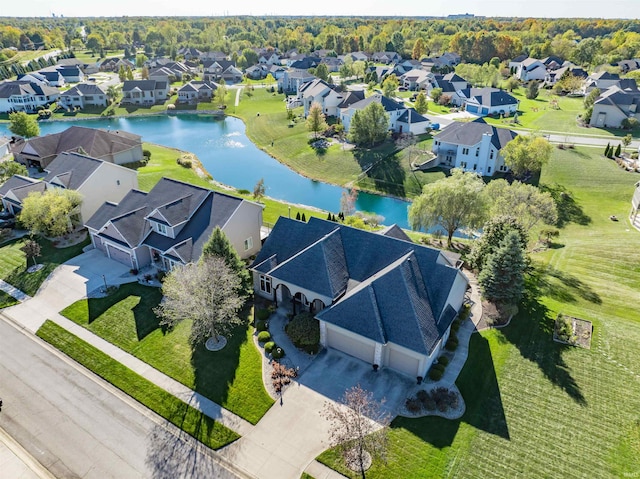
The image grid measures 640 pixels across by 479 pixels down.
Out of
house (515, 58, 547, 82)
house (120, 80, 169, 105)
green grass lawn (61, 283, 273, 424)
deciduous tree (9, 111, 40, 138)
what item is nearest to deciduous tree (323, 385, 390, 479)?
green grass lawn (61, 283, 273, 424)

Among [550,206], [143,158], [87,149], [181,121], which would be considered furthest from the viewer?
[181,121]

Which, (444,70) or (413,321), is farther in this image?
(444,70)

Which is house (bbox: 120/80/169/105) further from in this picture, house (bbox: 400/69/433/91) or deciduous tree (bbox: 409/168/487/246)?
deciduous tree (bbox: 409/168/487/246)

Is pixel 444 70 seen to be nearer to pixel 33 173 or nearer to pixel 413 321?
pixel 33 173

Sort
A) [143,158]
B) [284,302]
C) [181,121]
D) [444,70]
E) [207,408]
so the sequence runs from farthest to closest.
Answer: [444,70] < [181,121] < [143,158] < [284,302] < [207,408]

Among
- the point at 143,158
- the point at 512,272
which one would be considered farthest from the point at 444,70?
the point at 512,272

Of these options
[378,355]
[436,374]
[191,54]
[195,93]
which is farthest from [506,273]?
[191,54]

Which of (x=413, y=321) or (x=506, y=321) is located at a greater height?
(x=413, y=321)
